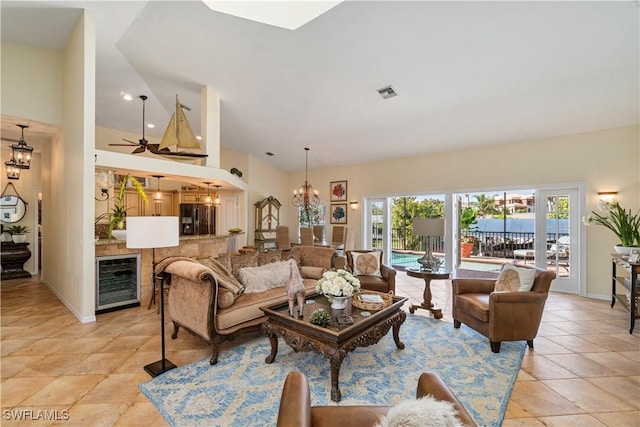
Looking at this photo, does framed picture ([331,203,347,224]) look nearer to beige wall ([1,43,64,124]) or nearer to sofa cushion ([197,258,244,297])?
sofa cushion ([197,258,244,297])

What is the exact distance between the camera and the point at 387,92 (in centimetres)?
428

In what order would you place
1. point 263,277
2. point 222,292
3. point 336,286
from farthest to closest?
1. point 263,277
2. point 222,292
3. point 336,286

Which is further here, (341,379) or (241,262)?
(241,262)

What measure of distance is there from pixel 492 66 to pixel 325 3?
2211 millimetres

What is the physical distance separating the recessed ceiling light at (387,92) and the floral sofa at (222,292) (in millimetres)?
3022

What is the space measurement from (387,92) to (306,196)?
3900mm

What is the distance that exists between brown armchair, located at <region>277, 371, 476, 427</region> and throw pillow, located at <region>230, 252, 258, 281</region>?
2094 millimetres

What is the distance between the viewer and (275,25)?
3291 mm

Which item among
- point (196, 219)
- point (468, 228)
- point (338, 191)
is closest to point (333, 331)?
point (338, 191)

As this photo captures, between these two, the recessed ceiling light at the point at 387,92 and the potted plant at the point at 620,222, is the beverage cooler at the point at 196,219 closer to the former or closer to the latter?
the recessed ceiling light at the point at 387,92

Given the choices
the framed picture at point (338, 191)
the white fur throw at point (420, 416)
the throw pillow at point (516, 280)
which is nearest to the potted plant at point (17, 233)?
the framed picture at point (338, 191)

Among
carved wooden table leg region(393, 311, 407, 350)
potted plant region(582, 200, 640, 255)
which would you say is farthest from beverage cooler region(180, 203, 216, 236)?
potted plant region(582, 200, 640, 255)

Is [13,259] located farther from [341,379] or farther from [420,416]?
[420,416]

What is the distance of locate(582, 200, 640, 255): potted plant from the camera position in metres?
3.98
